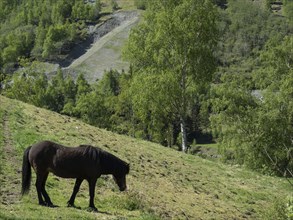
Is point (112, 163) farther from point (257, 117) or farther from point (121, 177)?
point (257, 117)

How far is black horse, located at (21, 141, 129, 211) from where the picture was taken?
1415cm

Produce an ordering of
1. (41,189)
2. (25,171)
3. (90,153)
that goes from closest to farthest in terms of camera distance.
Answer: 1. (25,171)
2. (41,189)
3. (90,153)

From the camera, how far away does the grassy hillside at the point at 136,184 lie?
15406 millimetres

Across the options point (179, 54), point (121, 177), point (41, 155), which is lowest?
Result: point (179, 54)

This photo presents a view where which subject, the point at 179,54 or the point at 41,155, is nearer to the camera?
the point at 41,155

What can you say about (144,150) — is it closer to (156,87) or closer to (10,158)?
(10,158)

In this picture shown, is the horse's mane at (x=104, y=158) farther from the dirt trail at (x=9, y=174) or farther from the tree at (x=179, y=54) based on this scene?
the tree at (x=179, y=54)

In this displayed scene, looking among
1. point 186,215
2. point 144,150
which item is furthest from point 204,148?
point 186,215

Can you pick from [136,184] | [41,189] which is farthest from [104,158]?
[136,184]

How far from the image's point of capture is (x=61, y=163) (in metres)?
14.3

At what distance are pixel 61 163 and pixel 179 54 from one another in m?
30.9

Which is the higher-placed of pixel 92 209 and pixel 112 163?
pixel 112 163

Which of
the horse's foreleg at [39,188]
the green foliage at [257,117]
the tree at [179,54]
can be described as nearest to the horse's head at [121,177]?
the horse's foreleg at [39,188]

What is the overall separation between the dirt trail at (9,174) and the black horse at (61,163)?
892 mm
